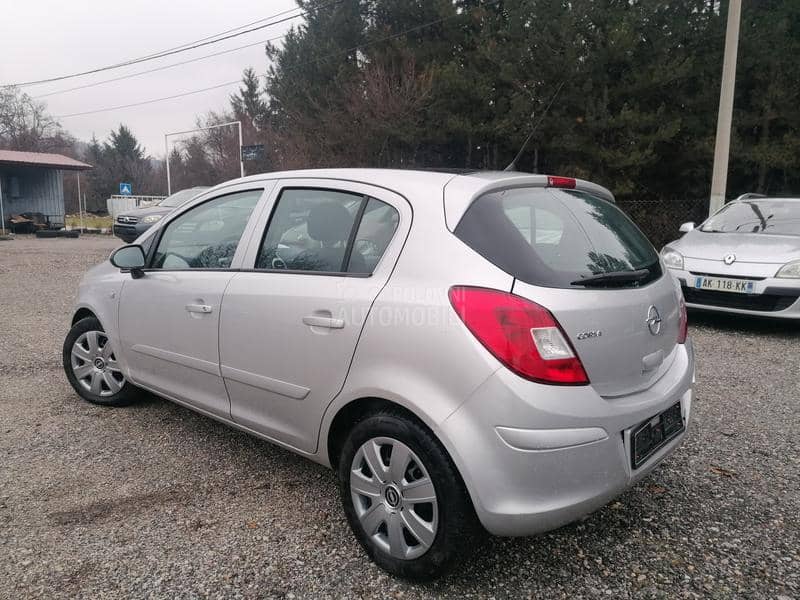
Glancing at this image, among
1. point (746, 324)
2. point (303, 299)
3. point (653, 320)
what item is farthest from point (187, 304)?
point (746, 324)

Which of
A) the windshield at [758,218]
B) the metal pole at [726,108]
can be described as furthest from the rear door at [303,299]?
the metal pole at [726,108]

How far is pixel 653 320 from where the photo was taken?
232cm

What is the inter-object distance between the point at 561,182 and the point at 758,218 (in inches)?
226

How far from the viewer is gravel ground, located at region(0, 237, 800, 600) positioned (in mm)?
2238

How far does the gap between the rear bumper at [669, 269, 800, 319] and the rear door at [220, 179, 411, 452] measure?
4.54 metres

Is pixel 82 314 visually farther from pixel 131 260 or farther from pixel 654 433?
pixel 654 433

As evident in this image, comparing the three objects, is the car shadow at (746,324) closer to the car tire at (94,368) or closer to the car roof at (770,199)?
the car roof at (770,199)

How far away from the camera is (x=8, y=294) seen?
354 inches

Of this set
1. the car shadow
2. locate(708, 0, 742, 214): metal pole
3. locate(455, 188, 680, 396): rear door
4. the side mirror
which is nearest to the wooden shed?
locate(708, 0, 742, 214): metal pole

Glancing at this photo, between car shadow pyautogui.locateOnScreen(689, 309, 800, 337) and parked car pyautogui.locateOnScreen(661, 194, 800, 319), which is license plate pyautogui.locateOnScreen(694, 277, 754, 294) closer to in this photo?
parked car pyautogui.locateOnScreen(661, 194, 800, 319)

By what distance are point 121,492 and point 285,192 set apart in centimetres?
171

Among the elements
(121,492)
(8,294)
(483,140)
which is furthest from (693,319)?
(483,140)

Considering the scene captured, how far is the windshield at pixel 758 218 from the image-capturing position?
674 centimetres

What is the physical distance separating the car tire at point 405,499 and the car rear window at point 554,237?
2.30 feet
